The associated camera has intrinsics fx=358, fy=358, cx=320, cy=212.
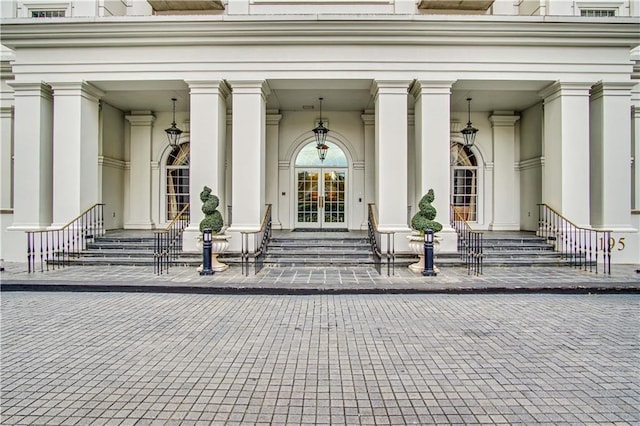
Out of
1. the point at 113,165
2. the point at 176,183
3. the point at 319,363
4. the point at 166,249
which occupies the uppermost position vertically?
the point at 113,165

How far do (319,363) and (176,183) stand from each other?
12.4 meters

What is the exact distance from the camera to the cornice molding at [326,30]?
32.6ft

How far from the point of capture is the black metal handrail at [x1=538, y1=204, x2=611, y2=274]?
31.7ft

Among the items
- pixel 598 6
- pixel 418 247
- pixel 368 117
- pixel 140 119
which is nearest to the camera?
pixel 418 247

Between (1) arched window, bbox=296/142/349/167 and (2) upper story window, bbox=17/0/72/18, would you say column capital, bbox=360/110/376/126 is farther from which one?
(2) upper story window, bbox=17/0/72/18

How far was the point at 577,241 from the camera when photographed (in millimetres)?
10102

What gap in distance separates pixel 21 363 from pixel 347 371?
3.49 m

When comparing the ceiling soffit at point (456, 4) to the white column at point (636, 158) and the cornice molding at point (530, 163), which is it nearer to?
the cornice molding at point (530, 163)

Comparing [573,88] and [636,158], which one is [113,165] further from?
[636,158]

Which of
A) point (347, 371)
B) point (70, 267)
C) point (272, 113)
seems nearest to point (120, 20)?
point (272, 113)

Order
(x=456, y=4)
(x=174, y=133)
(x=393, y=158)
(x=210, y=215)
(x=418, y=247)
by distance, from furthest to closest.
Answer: (x=174, y=133), (x=456, y=4), (x=393, y=158), (x=210, y=215), (x=418, y=247)

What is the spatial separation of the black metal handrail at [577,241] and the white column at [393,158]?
4.44 m

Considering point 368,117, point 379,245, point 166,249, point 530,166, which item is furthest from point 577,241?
point 166,249

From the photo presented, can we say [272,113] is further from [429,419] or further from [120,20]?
[429,419]
